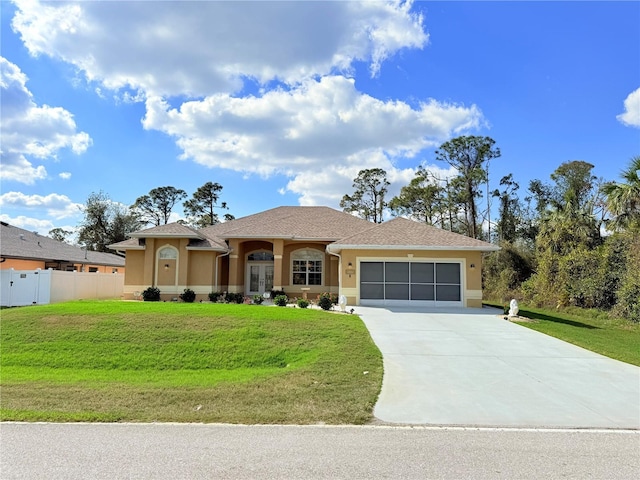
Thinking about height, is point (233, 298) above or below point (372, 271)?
below

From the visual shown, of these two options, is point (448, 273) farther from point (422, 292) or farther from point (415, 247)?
point (415, 247)

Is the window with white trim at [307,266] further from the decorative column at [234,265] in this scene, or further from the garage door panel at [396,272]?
the garage door panel at [396,272]

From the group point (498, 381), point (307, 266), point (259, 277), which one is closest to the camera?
point (498, 381)

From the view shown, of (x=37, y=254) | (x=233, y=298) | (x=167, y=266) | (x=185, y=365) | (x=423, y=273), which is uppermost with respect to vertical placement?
(x=37, y=254)

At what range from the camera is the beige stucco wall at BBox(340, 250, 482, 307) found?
19.3 m

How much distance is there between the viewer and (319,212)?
27266mm

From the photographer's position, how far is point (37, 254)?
1033 inches

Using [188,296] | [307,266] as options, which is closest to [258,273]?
[307,266]

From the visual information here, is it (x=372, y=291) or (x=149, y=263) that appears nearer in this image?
(x=372, y=291)

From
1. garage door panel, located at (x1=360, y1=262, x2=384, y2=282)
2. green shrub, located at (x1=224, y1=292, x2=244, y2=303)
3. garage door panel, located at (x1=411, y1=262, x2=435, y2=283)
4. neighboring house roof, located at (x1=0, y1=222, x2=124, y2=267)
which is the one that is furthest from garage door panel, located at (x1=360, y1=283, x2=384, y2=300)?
neighboring house roof, located at (x1=0, y1=222, x2=124, y2=267)

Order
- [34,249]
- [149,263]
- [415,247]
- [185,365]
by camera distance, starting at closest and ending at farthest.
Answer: [185,365]
[415,247]
[149,263]
[34,249]

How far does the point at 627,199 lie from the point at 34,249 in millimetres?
32477

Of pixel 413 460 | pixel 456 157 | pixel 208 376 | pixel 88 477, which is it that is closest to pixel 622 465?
pixel 413 460

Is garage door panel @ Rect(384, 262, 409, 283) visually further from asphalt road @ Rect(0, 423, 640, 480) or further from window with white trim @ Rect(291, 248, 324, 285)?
asphalt road @ Rect(0, 423, 640, 480)
